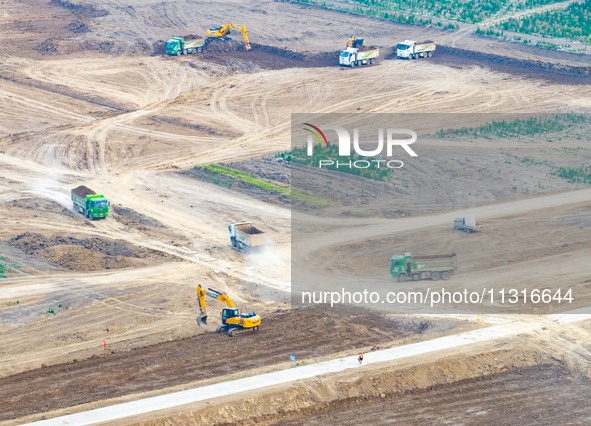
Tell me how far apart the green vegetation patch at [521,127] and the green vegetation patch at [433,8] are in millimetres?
38145

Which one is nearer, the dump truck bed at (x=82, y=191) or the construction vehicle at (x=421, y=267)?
the construction vehicle at (x=421, y=267)

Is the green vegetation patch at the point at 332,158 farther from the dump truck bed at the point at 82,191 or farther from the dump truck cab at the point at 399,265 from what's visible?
the dump truck cab at the point at 399,265

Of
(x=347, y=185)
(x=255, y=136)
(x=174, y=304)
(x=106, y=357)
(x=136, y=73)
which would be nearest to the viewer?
(x=106, y=357)

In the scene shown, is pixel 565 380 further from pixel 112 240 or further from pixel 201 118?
pixel 201 118

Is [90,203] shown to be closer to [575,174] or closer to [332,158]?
[332,158]

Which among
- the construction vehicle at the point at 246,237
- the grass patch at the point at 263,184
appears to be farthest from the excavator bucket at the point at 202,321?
the grass patch at the point at 263,184

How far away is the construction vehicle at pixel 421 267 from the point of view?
60.3 m

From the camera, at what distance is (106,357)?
169ft

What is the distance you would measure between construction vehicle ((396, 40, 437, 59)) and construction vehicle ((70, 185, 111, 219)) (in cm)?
4828

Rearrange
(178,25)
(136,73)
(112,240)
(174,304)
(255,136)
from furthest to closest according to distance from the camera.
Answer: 1. (178,25)
2. (136,73)
3. (255,136)
4. (112,240)
5. (174,304)

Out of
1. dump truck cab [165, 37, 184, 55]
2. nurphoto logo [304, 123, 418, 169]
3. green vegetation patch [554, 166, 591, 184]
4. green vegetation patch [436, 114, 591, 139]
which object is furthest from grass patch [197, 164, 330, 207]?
dump truck cab [165, 37, 184, 55]

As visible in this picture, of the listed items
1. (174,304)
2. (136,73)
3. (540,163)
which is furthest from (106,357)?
(136,73)

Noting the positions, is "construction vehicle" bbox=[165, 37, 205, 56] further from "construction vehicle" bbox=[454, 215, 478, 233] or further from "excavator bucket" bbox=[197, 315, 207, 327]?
"excavator bucket" bbox=[197, 315, 207, 327]

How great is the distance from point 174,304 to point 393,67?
188ft
